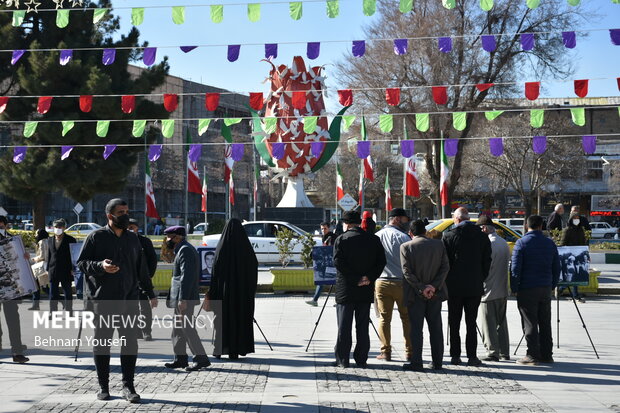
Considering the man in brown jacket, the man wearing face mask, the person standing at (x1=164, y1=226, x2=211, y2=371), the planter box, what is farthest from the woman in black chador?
the planter box

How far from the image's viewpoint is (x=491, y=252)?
33.7ft

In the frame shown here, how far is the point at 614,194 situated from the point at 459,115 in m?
57.3

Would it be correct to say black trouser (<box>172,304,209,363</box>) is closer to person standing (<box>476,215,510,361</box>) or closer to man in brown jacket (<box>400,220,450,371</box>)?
man in brown jacket (<box>400,220,450,371</box>)

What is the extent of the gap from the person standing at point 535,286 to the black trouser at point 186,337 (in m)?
3.80

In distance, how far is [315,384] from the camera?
8.73 m

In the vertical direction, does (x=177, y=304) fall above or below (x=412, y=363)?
above

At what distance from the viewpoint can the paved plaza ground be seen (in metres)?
7.64

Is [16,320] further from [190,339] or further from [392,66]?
[392,66]

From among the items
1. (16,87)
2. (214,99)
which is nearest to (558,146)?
(16,87)

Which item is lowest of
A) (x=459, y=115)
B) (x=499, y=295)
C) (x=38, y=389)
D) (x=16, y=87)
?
(x=38, y=389)

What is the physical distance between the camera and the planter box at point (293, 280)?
20234mm

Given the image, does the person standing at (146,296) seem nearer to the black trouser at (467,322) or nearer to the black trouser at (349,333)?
the black trouser at (349,333)

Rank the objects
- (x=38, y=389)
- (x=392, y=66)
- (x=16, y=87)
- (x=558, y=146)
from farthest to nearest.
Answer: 1. (x=558, y=146)
2. (x=392, y=66)
3. (x=16, y=87)
4. (x=38, y=389)

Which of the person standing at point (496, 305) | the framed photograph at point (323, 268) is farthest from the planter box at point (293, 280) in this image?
the person standing at point (496, 305)
